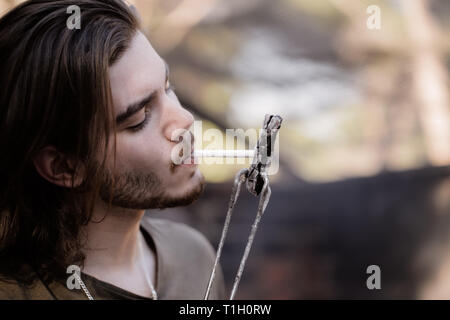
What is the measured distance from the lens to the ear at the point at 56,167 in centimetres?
95

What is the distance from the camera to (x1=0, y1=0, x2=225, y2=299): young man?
2.92 ft

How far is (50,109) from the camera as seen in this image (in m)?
0.89

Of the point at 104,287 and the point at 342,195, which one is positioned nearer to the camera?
the point at 104,287

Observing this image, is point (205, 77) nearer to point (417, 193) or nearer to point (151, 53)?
point (417, 193)

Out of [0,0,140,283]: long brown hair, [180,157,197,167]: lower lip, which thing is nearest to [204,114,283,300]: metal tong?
[180,157,197,167]: lower lip

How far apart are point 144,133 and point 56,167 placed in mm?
192

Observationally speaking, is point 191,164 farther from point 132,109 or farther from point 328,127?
point 328,127

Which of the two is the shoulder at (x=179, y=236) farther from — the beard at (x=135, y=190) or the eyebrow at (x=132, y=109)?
the eyebrow at (x=132, y=109)

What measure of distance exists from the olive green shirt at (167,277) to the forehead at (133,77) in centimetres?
37

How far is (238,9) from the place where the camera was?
283 centimetres

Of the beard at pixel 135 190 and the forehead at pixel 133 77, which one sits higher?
the forehead at pixel 133 77

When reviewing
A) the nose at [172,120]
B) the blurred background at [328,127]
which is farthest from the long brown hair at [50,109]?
the blurred background at [328,127]
